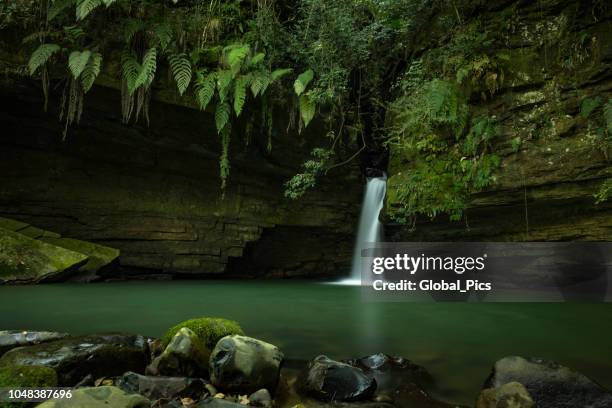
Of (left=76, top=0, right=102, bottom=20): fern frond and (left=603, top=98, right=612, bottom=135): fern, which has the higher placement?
(left=76, top=0, right=102, bottom=20): fern frond

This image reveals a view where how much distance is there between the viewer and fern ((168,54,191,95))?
6.68 m

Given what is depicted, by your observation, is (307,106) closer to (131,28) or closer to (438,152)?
(438,152)

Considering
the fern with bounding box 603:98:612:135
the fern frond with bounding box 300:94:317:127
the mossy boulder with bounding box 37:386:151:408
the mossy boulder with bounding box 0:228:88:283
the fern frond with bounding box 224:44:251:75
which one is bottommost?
the mossy boulder with bounding box 37:386:151:408

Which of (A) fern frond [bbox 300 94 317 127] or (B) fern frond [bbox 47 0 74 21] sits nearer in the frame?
(B) fern frond [bbox 47 0 74 21]

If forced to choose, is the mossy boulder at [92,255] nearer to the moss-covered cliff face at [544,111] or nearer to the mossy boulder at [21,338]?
the mossy boulder at [21,338]

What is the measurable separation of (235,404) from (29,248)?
7237 mm

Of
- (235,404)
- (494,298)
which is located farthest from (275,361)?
(494,298)

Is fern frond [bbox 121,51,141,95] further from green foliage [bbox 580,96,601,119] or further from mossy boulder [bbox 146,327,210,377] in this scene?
green foliage [bbox 580,96,601,119]

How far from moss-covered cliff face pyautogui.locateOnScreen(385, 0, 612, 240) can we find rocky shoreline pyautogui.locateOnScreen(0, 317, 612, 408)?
4290mm

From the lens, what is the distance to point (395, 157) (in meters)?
7.86

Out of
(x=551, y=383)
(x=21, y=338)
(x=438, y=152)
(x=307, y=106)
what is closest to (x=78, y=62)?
(x=307, y=106)

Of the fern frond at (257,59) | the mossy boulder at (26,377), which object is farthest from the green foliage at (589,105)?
the mossy boulder at (26,377)

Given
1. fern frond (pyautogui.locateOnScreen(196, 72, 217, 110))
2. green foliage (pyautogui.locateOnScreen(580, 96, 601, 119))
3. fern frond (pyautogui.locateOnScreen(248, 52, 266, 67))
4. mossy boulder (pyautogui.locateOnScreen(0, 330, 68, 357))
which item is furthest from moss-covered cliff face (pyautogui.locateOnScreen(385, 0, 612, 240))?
mossy boulder (pyautogui.locateOnScreen(0, 330, 68, 357))

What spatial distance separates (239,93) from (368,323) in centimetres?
443
